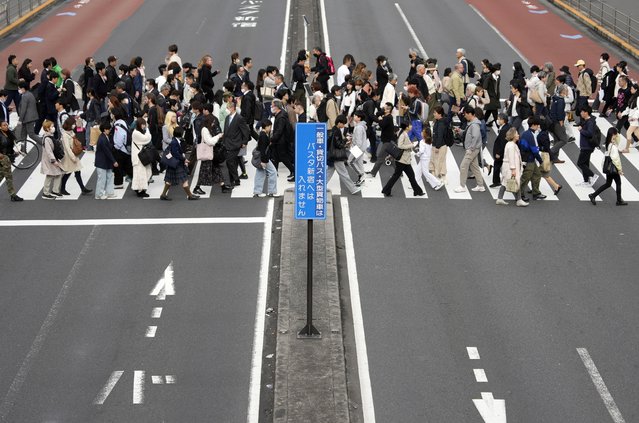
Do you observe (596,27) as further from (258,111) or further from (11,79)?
(11,79)

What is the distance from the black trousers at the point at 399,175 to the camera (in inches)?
865

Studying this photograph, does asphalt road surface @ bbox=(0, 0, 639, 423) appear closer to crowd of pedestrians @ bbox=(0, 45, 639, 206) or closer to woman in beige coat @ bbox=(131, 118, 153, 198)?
woman in beige coat @ bbox=(131, 118, 153, 198)

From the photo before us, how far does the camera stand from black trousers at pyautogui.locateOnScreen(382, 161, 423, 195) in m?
22.0

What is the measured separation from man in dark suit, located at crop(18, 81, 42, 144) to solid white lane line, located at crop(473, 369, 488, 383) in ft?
47.0

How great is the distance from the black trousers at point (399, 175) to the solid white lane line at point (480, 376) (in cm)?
778

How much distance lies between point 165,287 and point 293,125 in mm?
7709

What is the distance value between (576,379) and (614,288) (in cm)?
347

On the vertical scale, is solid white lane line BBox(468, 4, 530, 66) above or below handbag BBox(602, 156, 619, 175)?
below

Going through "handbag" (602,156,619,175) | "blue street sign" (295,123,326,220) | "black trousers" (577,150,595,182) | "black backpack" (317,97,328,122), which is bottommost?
"black trousers" (577,150,595,182)

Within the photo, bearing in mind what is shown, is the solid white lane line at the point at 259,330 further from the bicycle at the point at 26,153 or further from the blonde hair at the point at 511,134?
the bicycle at the point at 26,153

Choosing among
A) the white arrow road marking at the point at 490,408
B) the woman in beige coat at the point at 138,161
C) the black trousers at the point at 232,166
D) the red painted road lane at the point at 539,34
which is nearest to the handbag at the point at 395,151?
the black trousers at the point at 232,166

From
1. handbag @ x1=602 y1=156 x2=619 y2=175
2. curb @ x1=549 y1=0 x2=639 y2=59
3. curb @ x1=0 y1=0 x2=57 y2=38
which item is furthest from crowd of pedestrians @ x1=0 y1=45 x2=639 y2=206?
curb @ x1=0 y1=0 x2=57 y2=38

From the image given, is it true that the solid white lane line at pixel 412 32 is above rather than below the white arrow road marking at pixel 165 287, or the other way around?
below

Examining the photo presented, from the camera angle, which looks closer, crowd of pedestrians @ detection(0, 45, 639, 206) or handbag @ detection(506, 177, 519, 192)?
handbag @ detection(506, 177, 519, 192)
